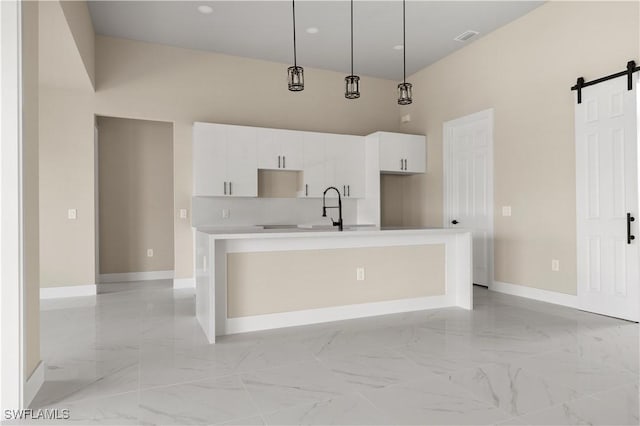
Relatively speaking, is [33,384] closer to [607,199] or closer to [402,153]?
[607,199]

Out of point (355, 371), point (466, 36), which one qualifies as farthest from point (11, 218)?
point (466, 36)

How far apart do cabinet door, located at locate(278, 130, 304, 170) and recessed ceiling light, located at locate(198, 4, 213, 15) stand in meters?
1.79

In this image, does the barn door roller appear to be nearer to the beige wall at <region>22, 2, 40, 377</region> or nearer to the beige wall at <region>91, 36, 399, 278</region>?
the beige wall at <region>91, 36, 399, 278</region>

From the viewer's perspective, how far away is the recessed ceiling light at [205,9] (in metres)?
4.43

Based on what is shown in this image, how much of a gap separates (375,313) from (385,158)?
2937 millimetres

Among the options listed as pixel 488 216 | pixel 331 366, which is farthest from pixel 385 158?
pixel 331 366

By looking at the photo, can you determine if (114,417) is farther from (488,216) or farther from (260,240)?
(488,216)

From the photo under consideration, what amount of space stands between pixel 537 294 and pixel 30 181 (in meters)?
4.88

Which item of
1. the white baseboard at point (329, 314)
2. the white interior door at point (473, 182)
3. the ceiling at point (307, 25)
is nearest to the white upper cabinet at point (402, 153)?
the white interior door at point (473, 182)

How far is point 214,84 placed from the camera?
5.71 metres

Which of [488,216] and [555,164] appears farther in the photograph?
[488,216]

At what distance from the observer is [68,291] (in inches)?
194

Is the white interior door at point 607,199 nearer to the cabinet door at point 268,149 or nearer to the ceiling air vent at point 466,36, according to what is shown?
the ceiling air vent at point 466,36

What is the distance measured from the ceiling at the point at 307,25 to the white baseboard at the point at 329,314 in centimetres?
330
